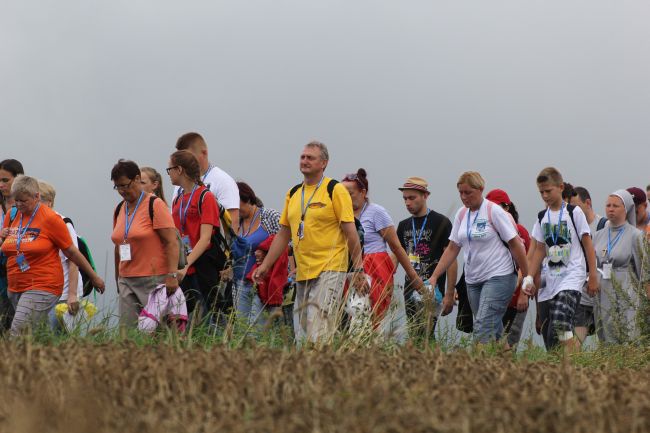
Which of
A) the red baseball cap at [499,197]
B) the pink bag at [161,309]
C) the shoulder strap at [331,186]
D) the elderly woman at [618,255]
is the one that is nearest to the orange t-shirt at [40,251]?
the pink bag at [161,309]

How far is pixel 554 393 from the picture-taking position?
4.62 meters

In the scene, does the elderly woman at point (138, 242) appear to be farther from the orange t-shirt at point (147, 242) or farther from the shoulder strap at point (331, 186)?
the shoulder strap at point (331, 186)

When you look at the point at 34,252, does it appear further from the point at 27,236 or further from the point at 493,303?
the point at 493,303

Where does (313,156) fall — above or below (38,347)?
Result: above

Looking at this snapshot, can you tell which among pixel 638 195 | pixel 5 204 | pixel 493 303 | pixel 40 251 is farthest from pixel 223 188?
pixel 638 195

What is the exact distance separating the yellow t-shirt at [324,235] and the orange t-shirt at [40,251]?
2249 mm

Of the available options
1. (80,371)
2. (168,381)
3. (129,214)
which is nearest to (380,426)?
(168,381)

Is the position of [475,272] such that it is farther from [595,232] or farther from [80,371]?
[80,371]

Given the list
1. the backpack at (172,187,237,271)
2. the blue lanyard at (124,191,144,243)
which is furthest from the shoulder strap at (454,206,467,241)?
the blue lanyard at (124,191,144,243)

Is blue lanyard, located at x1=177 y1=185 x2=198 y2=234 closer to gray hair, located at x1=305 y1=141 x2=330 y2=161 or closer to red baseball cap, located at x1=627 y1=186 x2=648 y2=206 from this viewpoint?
gray hair, located at x1=305 y1=141 x2=330 y2=161

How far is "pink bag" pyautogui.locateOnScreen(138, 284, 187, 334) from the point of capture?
27.3ft

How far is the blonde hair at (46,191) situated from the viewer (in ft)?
36.3

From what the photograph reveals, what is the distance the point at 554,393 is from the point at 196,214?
5552mm

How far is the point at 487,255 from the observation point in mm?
11125
